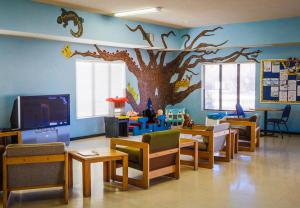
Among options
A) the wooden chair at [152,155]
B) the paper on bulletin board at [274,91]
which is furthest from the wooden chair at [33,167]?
the paper on bulletin board at [274,91]

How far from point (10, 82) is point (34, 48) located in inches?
37.9

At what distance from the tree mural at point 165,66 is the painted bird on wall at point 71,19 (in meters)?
1.51

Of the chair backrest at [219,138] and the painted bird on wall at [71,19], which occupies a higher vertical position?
the painted bird on wall at [71,19]

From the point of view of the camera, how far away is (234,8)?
8.12 meters

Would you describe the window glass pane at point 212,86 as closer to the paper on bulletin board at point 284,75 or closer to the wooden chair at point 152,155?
the paper on bulletin board at point 284,75

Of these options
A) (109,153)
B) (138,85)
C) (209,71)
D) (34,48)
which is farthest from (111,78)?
(109,153)

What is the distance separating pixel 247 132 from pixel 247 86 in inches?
132

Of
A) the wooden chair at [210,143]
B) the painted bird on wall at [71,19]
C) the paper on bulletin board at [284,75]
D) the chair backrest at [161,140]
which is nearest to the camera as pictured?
the chair backrest at [161,140]

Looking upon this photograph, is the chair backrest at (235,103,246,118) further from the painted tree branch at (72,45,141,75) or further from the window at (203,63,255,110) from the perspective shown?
the painted tree branch at (72,45,141,75)

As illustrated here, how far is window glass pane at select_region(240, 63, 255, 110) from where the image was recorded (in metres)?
10.9

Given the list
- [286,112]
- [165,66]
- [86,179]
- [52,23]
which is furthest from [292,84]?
[86,179]

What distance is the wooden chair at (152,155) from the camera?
5164 millimetres

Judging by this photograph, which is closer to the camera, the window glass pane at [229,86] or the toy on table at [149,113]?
the toy on table at [149,113]

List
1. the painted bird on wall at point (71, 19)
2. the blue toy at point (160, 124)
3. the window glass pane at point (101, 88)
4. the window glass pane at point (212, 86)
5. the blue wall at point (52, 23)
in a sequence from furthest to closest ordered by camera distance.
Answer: the window glass pane at point (212, 86), the blue toy at point (160, 124), the window glass pane at point (101, 88), the painted bird on wall at point (71, 19), the blue wall at point (52, 23)
